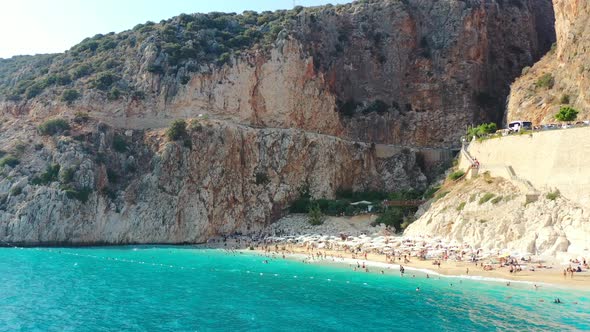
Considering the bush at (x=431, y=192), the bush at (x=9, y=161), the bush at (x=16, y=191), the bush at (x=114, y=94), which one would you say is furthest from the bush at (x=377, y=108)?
the bush at (x=9, y=161)

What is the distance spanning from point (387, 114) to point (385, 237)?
22848 mm

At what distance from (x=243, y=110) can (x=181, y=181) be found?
42.1ft

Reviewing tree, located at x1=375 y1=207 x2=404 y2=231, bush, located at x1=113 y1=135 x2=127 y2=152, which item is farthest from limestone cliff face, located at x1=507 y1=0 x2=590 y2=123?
bush, located at x1=113 y1=135 x2=127 y2=152

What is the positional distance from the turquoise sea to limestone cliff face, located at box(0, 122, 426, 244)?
10.4m

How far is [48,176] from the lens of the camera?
166ft

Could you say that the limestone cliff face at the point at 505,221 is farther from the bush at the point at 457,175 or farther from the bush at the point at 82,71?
the bush at the point at 82,71

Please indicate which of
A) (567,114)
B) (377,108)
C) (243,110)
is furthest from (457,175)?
(243,110)

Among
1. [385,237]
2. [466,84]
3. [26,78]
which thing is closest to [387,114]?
[466,84]

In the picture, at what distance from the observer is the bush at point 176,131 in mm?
54750

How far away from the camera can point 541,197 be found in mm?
36531

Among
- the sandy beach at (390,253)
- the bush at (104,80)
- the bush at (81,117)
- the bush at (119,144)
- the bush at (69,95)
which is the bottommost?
the sandy beach at (390,253)

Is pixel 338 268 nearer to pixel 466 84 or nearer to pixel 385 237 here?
pixel 385 237

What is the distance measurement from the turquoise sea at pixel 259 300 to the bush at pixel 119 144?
18.1m

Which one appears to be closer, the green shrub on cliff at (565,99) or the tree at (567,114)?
the tree at (567,114)
